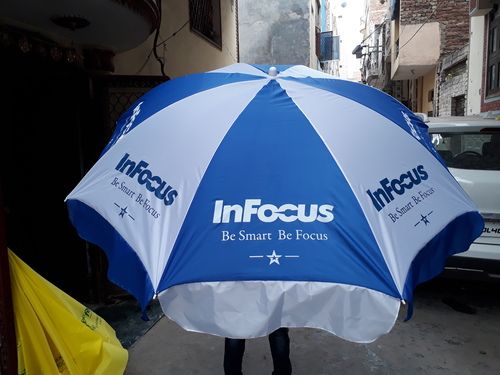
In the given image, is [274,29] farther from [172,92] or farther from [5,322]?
[5,322]

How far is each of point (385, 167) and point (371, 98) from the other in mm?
404

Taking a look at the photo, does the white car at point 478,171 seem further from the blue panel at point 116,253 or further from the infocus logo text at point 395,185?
the blue panel at point 116,253

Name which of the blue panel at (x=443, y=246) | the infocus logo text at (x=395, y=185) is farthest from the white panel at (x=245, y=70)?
the blue panel at (x=443, y=246)

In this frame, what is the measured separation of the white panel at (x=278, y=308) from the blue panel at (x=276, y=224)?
3 centimetres

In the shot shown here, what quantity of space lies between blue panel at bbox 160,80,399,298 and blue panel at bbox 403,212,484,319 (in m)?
0.26

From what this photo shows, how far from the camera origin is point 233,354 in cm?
227

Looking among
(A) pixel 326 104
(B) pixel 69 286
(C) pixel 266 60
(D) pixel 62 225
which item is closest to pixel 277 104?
(A) pixel 326 104

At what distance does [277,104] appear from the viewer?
1.67m

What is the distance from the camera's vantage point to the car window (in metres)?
4.20

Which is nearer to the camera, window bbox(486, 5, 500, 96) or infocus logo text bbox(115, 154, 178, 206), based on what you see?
infocus logo text bbox(115, 154, 178, 206)

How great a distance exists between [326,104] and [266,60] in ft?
58.0

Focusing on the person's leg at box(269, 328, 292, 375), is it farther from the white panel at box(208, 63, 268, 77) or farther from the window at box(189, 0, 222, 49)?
the window at box(189, 0, 222, 49)

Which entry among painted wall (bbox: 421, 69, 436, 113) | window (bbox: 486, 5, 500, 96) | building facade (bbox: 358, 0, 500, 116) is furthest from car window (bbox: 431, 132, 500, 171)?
painted wall (bbox: 421, 69, 436, 113)

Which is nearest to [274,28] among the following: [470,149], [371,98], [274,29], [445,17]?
[274,29]
